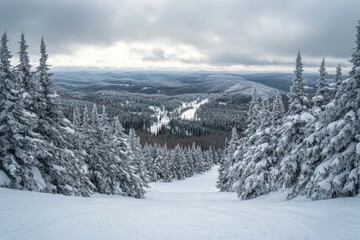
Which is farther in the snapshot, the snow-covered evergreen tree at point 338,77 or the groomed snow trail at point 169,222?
the snow-covered evergreen tree at point 338,77

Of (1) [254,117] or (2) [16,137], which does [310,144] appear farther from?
(2) [16,137]

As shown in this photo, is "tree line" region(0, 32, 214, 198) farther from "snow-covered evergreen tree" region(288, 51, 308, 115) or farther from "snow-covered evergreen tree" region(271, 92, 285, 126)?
"snow-covered evergreen tree" region(271, 92, 285, 126)

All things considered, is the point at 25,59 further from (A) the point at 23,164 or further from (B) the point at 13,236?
(B) the point at 13,236

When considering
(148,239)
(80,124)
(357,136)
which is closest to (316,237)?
(148,239)

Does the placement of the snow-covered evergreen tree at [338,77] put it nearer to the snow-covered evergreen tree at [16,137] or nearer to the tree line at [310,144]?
the tree line at [310,144]

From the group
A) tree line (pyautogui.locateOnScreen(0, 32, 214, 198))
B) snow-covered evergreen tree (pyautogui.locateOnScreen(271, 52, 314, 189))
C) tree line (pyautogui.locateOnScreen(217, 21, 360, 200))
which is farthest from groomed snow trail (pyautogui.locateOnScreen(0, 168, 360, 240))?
snow-covered evergreen tree (pyautogui.locateOnScreen(271, 52, 314, 189))

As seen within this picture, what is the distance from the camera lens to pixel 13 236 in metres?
9.50

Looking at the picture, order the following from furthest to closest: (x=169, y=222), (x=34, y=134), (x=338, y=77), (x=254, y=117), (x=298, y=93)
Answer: (x=254, y=117) < (x=298, y=93) < (x=338, y=77) < (x=34, y=134) < (x=169, y=222)

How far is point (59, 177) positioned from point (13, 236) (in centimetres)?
1229

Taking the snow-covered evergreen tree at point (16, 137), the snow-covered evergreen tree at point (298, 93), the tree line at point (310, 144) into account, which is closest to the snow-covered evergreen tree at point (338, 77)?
the tree line at point (310, 144)

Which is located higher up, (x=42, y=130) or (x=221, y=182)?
(x=42, y=130)

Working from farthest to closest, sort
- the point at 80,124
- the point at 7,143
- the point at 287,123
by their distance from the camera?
the point at 80,124
the point at 287,123
the point at 7,143

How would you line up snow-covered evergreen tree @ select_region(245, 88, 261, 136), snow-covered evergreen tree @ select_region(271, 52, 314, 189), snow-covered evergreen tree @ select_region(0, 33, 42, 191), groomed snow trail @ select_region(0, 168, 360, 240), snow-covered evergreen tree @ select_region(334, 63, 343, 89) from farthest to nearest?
snow-covered evergreen tree @ select_region(245, 88, 261, 136) → snow-covered evergreen tree @ select_region(271, 52, 314, 189) → snow-covered evergreen tree @ select_region(334, 63, 343, 89) → snow-covered evergreen tree @ select_region(0, 33, 42, 191) → groomed snow trail @ select_region(0, 168, 360, 240)

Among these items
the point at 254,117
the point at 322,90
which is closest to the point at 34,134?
the point at 322,90
